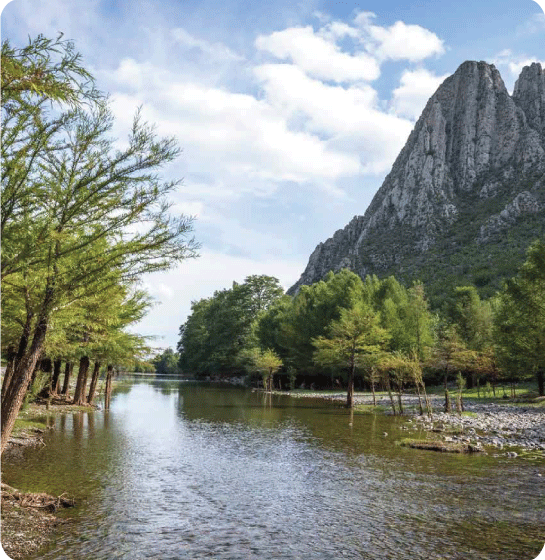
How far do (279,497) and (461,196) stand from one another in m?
131

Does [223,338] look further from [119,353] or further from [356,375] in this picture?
[119,353]

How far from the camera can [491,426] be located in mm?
24938

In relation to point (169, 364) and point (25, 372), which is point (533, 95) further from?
point (25, 372)

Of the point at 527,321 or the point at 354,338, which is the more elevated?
the point at 527,321

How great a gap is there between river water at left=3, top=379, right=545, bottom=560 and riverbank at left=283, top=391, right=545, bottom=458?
10.4 ft

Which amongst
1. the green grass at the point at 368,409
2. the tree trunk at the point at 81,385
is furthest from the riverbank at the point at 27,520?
the green grass at the point at 368,409

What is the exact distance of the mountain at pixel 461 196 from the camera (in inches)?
3963

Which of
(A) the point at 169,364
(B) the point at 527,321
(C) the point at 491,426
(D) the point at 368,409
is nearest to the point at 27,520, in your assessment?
(C) the point at 491,426

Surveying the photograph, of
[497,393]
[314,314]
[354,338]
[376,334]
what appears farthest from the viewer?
[314,314]

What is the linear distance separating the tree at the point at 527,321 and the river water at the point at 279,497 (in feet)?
68.2

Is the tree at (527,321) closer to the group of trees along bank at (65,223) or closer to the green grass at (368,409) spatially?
the green grass at (368,409)

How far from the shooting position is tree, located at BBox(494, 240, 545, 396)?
3528cm

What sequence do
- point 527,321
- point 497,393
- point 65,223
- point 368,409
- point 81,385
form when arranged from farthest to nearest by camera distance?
point 497,393 < point 527,321 < point 368,409 < point 81,385 < point 65,223

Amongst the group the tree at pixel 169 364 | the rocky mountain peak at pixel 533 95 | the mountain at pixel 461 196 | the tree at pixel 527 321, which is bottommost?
the tree at pixel 169 364
